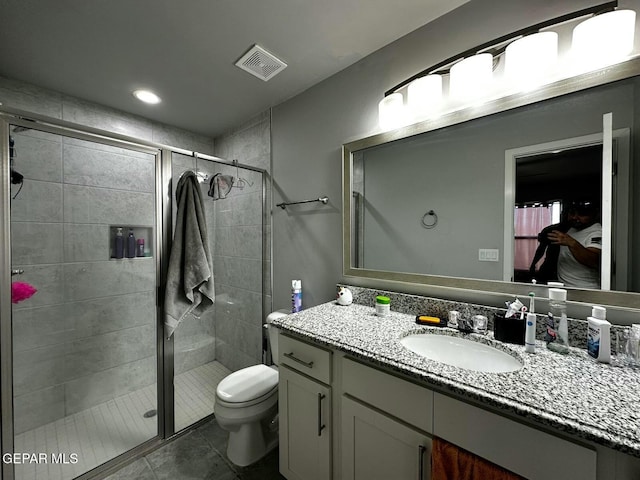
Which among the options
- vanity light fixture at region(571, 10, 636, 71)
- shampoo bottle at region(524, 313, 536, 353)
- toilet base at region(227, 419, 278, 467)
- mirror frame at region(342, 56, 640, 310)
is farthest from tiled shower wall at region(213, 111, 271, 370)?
vanity light fixture at region(571, 10, 636, 71)

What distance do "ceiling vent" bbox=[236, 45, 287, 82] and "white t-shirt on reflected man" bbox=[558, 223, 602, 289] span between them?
171 cm

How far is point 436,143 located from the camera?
4.19 feet

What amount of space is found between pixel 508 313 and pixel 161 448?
2.09m

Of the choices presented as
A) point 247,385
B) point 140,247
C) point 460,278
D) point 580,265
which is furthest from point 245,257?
point 580,265

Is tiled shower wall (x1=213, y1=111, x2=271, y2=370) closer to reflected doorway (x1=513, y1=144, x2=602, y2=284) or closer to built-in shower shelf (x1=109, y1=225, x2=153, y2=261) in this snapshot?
built-in shower shelf (x1=109, y1=225, x2=153, y2=261)

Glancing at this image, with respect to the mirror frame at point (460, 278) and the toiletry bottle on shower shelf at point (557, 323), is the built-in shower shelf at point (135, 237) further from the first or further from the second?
the toiletry bottle on shower shelf at point (557, 323)

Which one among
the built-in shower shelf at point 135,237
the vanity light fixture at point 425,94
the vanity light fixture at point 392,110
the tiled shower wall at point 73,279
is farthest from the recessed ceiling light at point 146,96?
the vanity light fixture at point 425,94

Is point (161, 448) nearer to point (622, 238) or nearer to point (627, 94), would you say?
point (622, 238)

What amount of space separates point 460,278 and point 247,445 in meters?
1.48

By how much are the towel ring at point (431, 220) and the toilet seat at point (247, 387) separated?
1.30 meters

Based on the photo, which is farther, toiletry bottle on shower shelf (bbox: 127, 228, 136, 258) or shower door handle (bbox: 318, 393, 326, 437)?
toiletry bottle on shower shelf (bbox: 127, 228, 136, 258)

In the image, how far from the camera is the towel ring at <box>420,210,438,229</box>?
4.20 ft

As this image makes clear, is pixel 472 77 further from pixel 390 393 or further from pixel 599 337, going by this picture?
pixel 390 393

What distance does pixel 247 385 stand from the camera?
5.13ft
